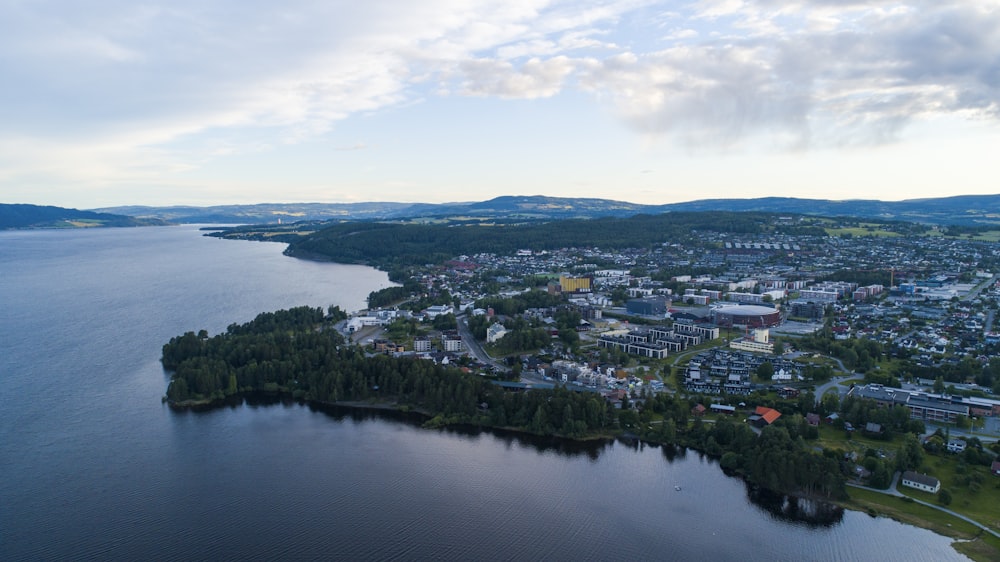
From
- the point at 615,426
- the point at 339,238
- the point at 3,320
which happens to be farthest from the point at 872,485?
the point at 339,238

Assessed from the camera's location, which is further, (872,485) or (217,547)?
(872,485)

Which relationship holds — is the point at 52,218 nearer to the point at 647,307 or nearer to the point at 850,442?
the point at 647,307

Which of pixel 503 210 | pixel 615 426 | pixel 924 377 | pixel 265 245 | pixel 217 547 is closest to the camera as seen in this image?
A: pixel 217 547

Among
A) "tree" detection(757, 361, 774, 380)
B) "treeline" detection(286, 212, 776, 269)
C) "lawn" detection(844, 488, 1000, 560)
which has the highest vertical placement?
"treeline" detection(286, 212, 776, 269)

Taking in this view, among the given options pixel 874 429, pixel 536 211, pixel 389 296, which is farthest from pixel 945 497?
pixel 536 211

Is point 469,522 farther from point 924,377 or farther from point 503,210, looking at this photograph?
point 503,210

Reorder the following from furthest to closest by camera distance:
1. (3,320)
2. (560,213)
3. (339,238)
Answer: (560,213) < (339,238) < (3,320)

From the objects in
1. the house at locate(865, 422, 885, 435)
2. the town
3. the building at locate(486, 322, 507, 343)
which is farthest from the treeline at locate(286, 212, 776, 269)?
the house at locate(865, 422, 885, 435)

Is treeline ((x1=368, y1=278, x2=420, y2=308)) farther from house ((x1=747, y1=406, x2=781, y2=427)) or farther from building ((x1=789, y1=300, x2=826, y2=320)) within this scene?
house ((x1=747, y1=406, x2=781, y2=427))
